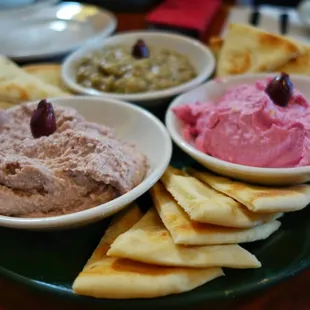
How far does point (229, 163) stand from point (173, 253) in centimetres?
43

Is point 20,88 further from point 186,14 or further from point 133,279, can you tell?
point 186,14

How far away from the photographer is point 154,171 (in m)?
1.51

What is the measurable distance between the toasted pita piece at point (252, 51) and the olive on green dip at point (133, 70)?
19 cm

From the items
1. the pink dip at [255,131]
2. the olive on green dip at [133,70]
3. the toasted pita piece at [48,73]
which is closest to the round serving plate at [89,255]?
the pink dip at [255,131]

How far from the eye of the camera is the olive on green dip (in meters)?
2.13

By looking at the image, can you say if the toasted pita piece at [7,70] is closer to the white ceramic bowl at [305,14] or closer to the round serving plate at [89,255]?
the round serving plate at [89,255]

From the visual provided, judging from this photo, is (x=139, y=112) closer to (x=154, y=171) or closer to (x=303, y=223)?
(x=154, y=171)

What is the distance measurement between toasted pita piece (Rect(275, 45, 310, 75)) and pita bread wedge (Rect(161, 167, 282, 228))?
0.89m

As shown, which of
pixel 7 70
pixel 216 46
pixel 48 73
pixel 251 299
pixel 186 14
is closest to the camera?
pixel 251 299

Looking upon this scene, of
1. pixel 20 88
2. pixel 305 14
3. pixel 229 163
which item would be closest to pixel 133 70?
pixel 20 88

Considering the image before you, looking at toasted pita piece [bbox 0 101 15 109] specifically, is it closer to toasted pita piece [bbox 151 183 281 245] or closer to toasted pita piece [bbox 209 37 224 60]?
toasted pita piece [bbox 151 183 281 245]

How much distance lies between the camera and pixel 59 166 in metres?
1.43

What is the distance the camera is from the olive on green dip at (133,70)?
2.13 metres

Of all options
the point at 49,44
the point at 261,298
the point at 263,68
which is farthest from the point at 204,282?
the point at 49,44
